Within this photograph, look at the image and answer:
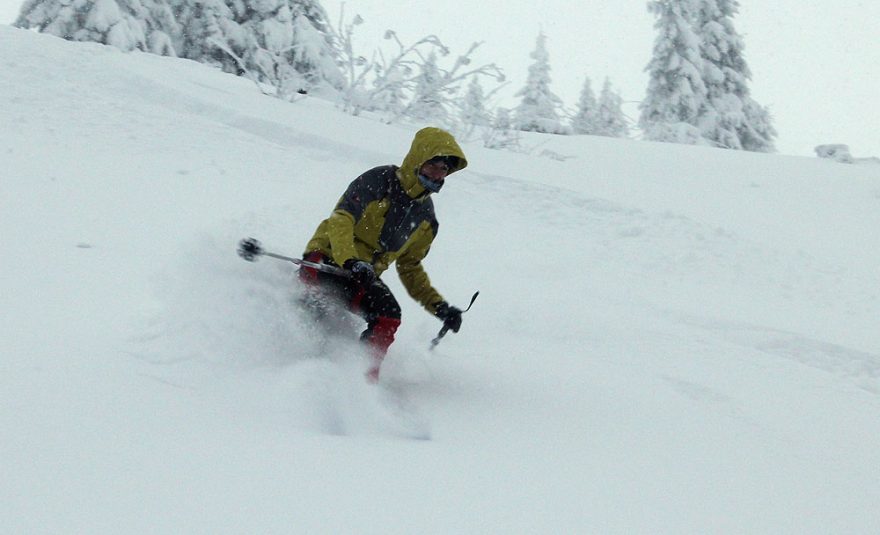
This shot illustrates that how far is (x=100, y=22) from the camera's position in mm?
19906

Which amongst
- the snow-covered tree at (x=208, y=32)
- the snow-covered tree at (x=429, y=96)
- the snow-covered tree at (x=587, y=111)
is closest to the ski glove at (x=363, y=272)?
the snow-covered tree at (x=429, y=96)

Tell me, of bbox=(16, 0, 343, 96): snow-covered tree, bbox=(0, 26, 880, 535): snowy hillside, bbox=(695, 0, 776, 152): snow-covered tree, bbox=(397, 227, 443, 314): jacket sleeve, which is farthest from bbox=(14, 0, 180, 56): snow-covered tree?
bbox=(397, 227, 443, 314): jacket sleeve

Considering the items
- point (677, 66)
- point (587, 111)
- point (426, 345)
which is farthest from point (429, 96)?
point (587, 111)

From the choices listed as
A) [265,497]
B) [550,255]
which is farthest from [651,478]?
[550,255]

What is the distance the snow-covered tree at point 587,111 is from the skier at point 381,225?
1157 inches

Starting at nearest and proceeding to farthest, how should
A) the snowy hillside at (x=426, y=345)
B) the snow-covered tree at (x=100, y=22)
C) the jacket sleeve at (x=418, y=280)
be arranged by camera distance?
the snowy hillside at (x=426, y=345), the jacket sleeve at (x=418, y=280), the snow-covered tree at (x=100, y=22)

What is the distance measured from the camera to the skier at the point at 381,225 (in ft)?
14.2

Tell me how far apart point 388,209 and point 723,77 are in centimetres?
2329

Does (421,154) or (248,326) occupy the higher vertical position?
(421,154)

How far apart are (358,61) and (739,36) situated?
58.4ft

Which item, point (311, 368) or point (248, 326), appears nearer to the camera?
point (311, 368)

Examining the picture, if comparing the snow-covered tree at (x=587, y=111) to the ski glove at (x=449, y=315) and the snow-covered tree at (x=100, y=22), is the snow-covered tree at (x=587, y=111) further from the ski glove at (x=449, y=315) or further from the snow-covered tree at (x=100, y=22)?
the ski glove at (x=449, y=315)

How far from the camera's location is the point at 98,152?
9086 millimetres

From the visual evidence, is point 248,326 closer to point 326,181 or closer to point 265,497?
point 265,497
